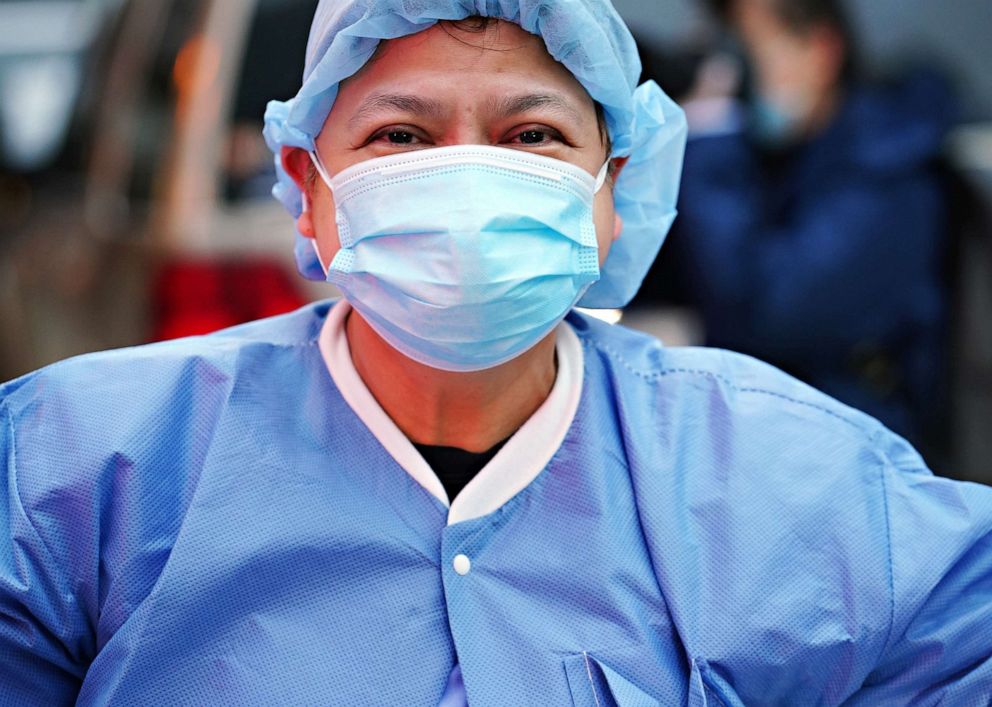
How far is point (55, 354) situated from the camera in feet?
20.5

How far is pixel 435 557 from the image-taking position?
237cm

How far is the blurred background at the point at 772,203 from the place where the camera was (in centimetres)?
452

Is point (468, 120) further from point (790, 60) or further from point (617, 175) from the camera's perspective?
point (790, 60)

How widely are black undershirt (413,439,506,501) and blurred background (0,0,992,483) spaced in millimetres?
→ 2192

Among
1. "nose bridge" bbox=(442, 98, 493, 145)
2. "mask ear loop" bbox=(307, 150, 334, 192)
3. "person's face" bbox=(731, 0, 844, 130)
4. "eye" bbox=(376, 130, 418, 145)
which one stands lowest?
"person's face" bbox=(731, 0, 844, 130)

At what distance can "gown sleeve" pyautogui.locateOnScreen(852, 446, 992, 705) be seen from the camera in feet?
7.94

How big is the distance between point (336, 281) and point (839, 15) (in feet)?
9.61

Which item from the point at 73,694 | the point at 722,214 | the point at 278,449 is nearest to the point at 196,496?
the point at 278,449

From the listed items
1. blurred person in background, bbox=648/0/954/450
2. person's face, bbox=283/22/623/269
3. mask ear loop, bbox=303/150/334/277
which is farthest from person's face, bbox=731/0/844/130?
mask ear loop, bbox=303/150/334/277

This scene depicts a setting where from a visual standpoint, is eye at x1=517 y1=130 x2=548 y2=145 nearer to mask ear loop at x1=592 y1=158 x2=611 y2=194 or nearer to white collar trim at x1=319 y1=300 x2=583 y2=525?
mask ear loop at x1=592 y1=158 x2=611 y2=194

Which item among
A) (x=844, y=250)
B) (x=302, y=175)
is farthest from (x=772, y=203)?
(x=302, y=175)

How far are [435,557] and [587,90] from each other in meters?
0.80

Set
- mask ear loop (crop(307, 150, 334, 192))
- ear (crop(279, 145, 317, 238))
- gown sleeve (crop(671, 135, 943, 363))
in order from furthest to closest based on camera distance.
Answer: gown sleeve (crop(671, 135, 943, 363)) → ear (crop(279, 145, 317, 238)) → mask ear loop (crop(307, 150, 334, 192))

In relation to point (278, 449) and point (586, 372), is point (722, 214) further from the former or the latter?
point (278, 449)
